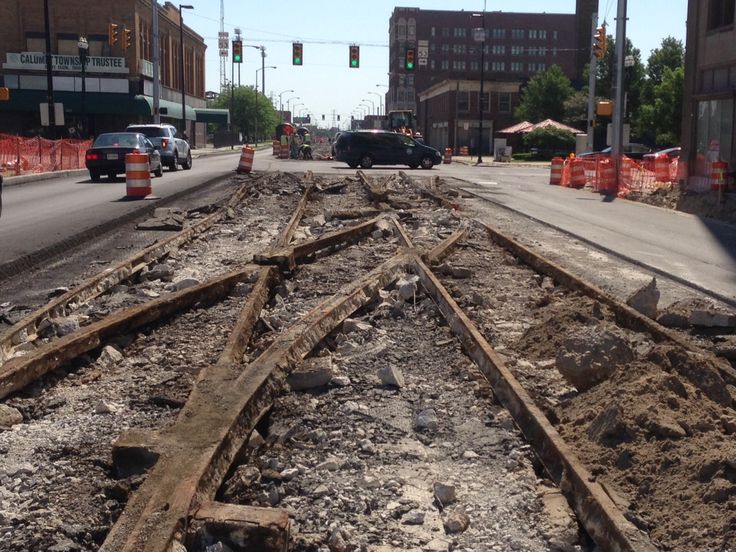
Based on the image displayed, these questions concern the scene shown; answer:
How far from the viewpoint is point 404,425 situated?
5.31 m

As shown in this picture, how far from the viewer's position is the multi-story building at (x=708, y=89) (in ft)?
90.1

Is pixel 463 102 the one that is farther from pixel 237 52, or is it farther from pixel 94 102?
pixel 237 52

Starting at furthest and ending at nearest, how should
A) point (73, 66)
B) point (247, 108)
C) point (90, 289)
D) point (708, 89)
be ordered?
point (247, 108) < point (73, 66) < point (708, 89) < point (90, 289)

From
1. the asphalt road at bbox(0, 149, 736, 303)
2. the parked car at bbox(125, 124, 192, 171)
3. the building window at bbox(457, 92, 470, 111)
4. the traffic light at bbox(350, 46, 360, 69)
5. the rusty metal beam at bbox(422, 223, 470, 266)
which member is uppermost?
the traffic light at bbox(350, 46, 360, 69)

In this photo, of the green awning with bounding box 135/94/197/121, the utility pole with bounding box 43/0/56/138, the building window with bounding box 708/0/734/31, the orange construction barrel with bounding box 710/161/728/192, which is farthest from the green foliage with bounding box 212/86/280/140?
the orange construction barrel with bounding box 710/161/728/192

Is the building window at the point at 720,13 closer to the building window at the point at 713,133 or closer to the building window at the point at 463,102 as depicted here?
the building window at the point at 713,133

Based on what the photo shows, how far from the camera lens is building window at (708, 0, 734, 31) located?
28.1 metres

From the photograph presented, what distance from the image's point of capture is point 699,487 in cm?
407

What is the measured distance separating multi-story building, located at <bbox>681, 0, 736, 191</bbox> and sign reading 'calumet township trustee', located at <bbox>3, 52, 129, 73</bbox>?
41654 millimetres

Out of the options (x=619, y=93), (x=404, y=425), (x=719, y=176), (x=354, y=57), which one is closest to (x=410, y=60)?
(x=354, y=57)

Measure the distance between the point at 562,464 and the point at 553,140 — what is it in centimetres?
6725

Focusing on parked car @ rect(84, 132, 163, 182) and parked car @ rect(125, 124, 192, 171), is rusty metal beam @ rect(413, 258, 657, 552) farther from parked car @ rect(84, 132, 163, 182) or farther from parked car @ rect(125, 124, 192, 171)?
parked car @ rect(125, 124, 192, 171)

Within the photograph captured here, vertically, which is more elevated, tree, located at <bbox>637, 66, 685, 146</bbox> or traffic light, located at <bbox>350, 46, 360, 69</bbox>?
traffic light, located at <bbox>350, 46, 360, 69</bbox>

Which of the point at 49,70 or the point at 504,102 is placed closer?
the point at 49,70
